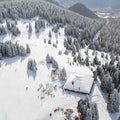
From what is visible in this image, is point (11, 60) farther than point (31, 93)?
Yes

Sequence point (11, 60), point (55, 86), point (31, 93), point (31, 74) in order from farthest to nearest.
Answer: point (11, 60) < point (31, 74) < point (55, 86) < point (31, 93)

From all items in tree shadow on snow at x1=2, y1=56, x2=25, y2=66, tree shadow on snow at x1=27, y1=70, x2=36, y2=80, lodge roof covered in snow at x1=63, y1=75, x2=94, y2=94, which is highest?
lodge roof covered in snow at x1=63, y1=75, x2=94, y2=94

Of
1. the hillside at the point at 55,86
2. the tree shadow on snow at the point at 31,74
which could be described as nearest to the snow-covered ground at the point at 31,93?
the hillside at the point at 55,86

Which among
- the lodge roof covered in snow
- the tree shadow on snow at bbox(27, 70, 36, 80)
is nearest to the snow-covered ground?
the tree shadow on snow at bbox(27, 70, 36, 80)

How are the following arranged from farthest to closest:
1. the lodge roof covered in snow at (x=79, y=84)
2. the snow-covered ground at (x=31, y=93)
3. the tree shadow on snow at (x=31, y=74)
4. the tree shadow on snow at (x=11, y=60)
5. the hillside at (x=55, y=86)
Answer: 1. the tree shadow on snow at (x=11, y=60)
2. the tree shadow on snow at (x=31, y=74)
3. the lodge roof covered in snow at (x=79, y=84)
4. the snow-covered ground at (x=31, y=93)
5. the hillside at (x=55, y=86)

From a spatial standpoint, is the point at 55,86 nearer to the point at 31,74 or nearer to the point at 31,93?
the point at 31,93

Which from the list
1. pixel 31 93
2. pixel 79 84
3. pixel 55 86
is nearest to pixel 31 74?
pixel 55 86

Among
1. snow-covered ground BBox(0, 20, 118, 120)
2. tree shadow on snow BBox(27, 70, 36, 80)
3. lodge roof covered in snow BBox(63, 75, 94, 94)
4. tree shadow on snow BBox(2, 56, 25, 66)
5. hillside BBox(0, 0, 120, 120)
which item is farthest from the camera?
tree shadow on snow BBox(2, 56, 25, 66)

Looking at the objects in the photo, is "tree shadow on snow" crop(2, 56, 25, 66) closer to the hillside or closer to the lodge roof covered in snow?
the hillside

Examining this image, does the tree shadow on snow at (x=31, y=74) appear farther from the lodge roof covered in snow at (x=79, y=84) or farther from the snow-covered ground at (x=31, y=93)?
the lodge roof covered in snow at (x=79, y=84)

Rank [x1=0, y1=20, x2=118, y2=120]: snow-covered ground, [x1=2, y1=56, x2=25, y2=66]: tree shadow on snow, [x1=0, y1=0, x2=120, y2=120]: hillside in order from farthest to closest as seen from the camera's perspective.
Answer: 1. [x1=2, y1=56, x2=25, y2=66]: tree shadow on snow
2. [x1=0, y1=20, x2=118, y2=120]: snow-covered ground
3. [x1=0, y1=0, x2=120, y2=120]: hillside
